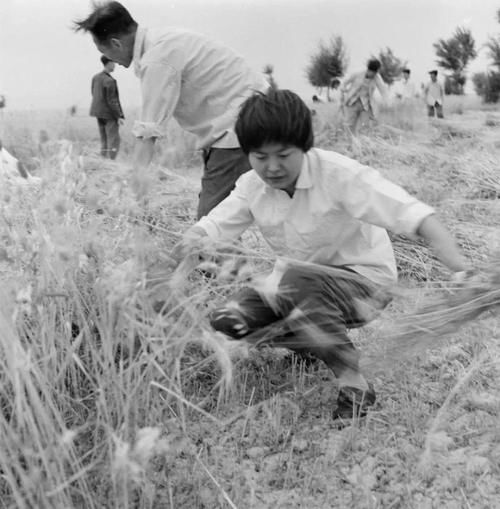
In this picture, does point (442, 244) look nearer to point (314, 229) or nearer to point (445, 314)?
point (445, 314)

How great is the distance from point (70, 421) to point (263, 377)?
2.05ft

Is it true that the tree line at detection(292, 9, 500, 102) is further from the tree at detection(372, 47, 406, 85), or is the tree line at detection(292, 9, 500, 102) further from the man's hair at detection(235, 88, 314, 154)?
the man's hair at detection(235, 88, 314, 154)

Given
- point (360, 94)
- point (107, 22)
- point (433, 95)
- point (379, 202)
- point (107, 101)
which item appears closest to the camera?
point (379, 202)

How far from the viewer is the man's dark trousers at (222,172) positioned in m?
2.97

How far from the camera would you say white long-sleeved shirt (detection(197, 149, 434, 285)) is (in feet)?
5.93

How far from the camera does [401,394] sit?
2033mm

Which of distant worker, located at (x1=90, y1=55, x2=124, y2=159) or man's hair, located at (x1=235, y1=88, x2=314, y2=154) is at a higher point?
man's hair, located at (x1=235, y1=88, x2=314, y2=154)

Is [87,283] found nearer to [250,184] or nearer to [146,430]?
[250,184]

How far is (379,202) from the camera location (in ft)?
5.78

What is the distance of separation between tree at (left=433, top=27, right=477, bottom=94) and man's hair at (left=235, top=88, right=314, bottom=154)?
29.6 m

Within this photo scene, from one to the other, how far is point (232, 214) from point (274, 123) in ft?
1.13

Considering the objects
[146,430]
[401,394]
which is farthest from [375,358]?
[146,430]

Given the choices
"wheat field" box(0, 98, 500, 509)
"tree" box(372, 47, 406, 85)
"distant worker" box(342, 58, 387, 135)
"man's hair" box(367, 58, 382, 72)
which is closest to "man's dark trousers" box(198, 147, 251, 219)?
"wheat field" box(0, 98, 500, 509)

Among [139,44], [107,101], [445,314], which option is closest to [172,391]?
[445,314]
